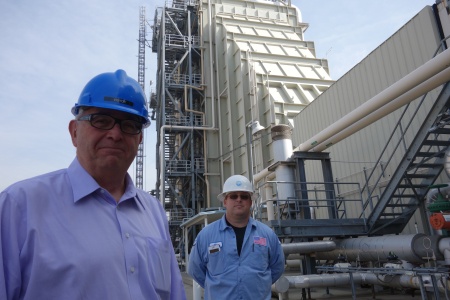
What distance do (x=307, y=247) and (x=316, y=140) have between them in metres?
3.00

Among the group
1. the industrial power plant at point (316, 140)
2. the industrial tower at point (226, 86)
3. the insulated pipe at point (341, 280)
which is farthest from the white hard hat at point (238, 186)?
the industrial tower at point (226, 86)

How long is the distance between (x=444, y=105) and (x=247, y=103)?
13.0m

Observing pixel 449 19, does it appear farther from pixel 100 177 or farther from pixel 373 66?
pixel 100 177

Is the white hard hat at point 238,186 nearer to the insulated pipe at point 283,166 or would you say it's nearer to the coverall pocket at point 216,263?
the coverall pocket at point 216,263

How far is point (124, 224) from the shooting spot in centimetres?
165

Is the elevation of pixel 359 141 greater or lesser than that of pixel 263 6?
lesser

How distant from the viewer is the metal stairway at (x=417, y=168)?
23.6 ft

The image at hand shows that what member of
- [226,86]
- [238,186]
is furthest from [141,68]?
[238,186]

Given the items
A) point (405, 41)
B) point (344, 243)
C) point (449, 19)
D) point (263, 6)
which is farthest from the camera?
point (263, 6)

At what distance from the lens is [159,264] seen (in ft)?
5.79

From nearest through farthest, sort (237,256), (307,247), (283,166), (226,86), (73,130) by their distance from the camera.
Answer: (73,130) < (237,256) < (307,247) < (283,166) < (226,86)

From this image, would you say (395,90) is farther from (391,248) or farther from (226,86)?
(226,86)

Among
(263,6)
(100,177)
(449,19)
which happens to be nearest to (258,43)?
(263,6)

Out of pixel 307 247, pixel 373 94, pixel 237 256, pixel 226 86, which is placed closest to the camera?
pixel 237 256
